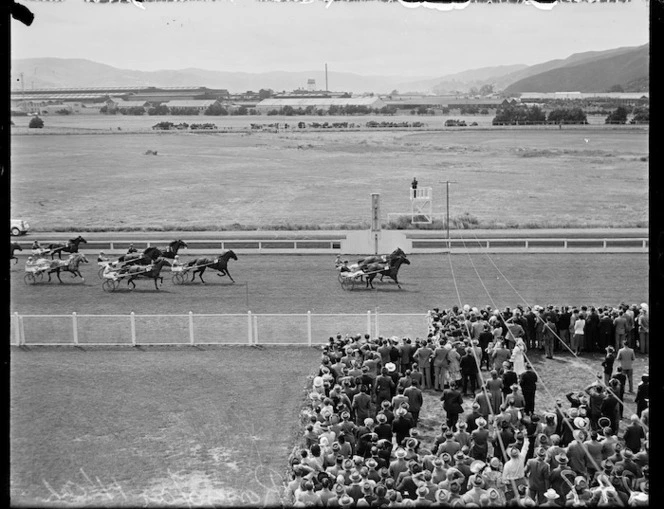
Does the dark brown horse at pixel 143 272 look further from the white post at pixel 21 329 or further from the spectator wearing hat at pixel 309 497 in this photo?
the spectator wearing hat at pixel 309 497

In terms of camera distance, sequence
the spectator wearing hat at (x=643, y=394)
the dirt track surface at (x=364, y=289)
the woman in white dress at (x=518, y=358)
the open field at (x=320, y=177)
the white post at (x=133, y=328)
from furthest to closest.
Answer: the open field at (x=320, y=177)
the dirt track surface at (x=364, y=289)
the white post at (x=133, y=328)
the woman in white dress at (x=518, y=358)
the spectator wearing hat at (x=643, y=394)

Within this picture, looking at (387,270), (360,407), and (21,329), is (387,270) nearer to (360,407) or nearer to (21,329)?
(21,329)

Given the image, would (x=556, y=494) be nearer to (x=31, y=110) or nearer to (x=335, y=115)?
(x=31, y=110)

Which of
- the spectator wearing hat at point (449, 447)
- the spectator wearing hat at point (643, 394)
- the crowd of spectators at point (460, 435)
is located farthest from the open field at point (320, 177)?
the spectator wearing hat at point (449, 447)

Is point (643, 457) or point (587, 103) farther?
point (587, 103)

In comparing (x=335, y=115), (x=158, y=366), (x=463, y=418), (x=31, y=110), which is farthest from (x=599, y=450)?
(x=335, y=115)
